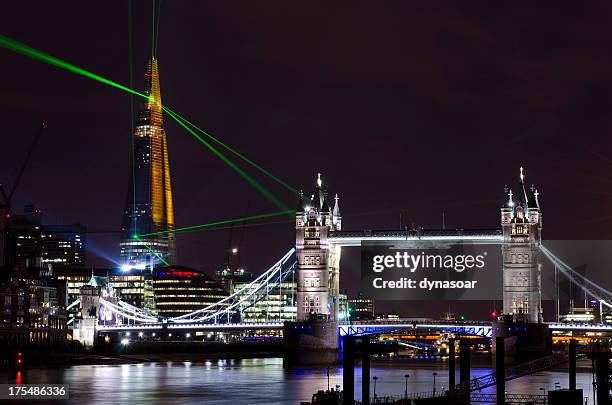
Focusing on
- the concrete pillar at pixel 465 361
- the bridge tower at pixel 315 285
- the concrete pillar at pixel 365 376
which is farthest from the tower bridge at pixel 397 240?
the concrete pillar at pixel 365 376

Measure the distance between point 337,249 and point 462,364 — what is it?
72205mm

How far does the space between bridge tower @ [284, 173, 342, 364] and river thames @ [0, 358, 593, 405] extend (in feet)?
16.2

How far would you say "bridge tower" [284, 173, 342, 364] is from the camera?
145 m

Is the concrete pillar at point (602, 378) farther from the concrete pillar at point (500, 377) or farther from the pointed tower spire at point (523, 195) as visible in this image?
the pointed tower spire at point (523, 195)

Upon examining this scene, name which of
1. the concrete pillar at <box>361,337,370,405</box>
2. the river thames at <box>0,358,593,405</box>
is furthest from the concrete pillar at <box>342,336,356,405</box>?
the river thames at <box>0,358,593,405</box>

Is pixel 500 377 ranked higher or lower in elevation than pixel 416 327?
lower

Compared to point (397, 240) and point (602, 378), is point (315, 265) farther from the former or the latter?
point (602, 378)

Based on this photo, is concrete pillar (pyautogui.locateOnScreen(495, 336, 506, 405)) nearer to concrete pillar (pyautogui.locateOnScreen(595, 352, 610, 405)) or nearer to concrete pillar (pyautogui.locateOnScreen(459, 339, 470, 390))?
concrete pillar (pyautogui.locateOnScreen(459, 339, 470, 390))

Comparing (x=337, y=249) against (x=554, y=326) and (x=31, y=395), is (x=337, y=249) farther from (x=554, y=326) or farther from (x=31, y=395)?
(x=31, y=395)

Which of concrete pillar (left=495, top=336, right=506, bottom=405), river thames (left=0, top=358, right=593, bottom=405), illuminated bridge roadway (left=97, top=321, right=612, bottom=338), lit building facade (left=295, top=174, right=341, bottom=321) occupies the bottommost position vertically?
river thames (left=0, top=358, right=593, bottom=405)

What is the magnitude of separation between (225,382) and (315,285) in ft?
110

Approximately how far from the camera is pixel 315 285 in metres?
150

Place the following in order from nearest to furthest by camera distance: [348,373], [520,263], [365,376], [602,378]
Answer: [602,378], [348,373], [365,376], [520,263]

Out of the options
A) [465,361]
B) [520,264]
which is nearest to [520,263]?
[520,264]
